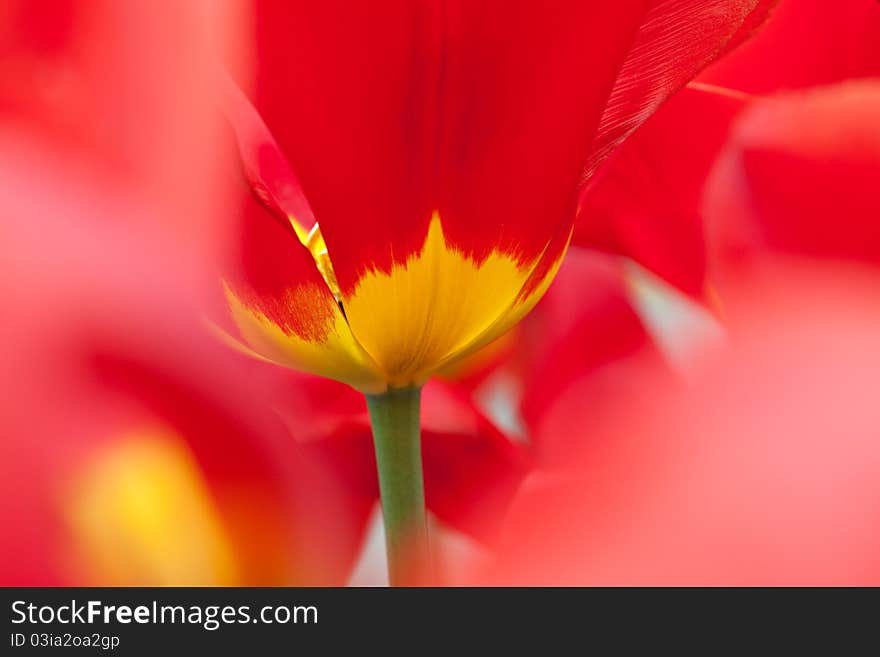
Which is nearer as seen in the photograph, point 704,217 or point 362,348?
point 362,348

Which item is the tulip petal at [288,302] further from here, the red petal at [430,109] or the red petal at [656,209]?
the red petal at [656,209]

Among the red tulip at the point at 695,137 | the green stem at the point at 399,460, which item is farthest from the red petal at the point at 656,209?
the green stem at the point at 399,460

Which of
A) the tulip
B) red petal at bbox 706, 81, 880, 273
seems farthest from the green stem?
red petal at bbox 706, 81, 880, 273

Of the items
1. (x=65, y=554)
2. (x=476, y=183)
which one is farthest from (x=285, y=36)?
(x=65, y=554)

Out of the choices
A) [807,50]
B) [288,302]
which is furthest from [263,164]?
[807,50]

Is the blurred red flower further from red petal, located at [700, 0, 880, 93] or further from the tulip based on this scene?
red petal, located at [700, 0, 880, 93]

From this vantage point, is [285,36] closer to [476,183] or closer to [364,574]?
[476,183]

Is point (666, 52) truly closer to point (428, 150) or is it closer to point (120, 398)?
point (428, 150)
